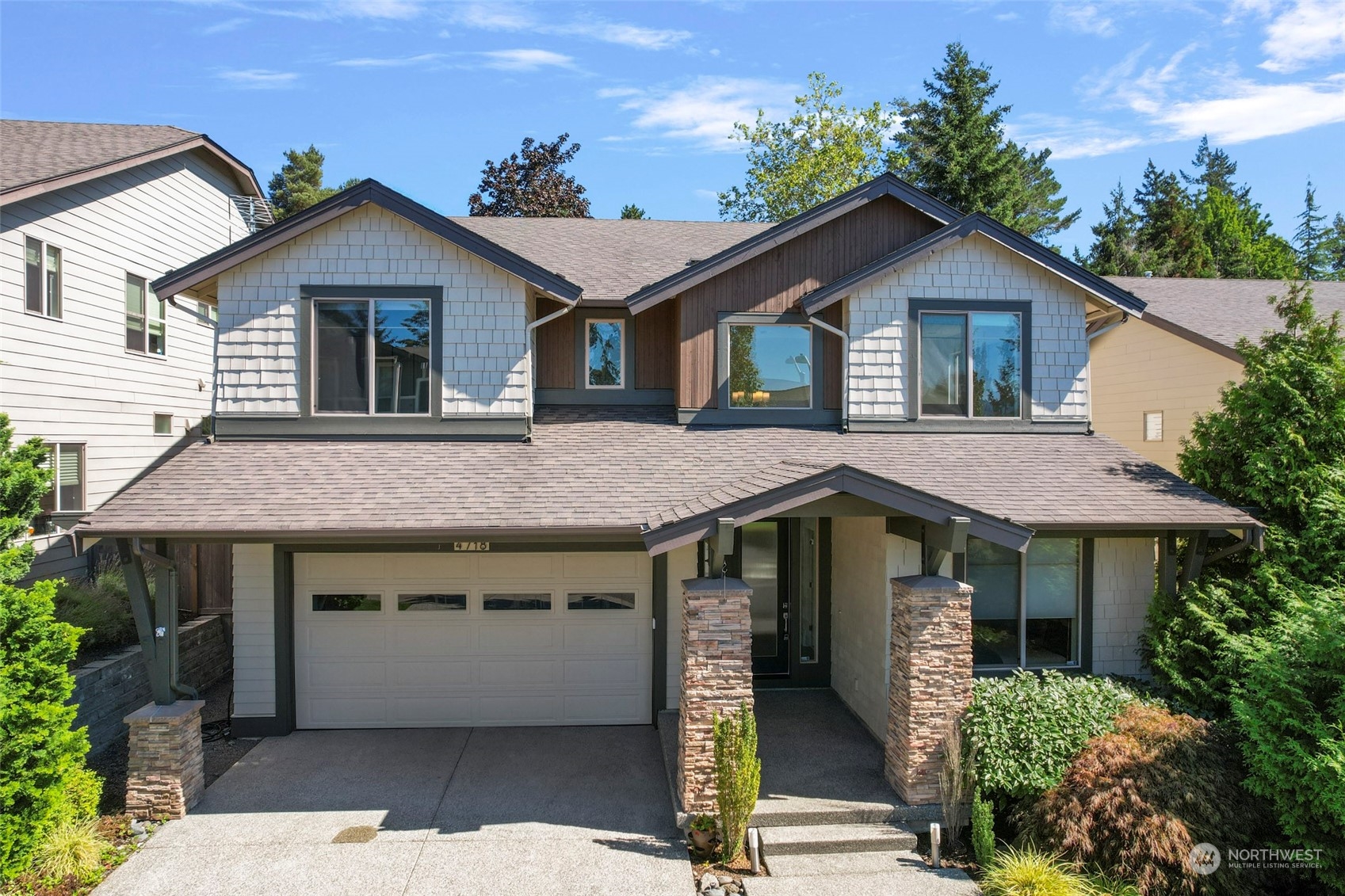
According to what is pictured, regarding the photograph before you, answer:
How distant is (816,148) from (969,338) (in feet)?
62.6

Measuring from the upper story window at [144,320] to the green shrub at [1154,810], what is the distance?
14.4 metres

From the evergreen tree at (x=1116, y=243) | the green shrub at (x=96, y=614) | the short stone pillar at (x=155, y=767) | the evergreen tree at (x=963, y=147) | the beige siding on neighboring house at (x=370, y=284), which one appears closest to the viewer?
the short stone pillar at (x=155, y=767)

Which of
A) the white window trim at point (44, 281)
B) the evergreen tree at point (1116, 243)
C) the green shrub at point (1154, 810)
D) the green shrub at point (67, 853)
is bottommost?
the green shrub at point (67, 853)

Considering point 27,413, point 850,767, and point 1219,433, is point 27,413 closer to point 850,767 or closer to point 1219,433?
point 850,767

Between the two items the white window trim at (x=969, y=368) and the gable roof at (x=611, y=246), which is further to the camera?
the gable roof at (x=611, y=246)

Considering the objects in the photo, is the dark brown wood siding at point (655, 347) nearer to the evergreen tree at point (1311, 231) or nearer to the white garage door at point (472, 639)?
the white garage door at point (472, 639)

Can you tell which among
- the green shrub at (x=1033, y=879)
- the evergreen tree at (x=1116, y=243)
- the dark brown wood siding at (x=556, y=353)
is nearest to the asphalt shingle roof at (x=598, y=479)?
the dark brown wood siding at (x=556, y=353)

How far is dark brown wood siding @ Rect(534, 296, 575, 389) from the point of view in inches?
430

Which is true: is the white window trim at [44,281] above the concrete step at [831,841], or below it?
above

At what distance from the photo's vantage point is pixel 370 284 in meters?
9.75

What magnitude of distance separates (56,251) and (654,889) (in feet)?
40.8

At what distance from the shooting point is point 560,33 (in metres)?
11.8

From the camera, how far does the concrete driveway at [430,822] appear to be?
6.20 meters

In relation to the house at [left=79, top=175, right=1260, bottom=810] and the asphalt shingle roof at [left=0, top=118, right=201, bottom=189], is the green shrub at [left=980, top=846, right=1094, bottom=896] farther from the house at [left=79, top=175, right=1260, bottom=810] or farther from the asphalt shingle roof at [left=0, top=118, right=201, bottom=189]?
the asphalt shingle roof at [left=0, top=118, right=201, bottom=189]
